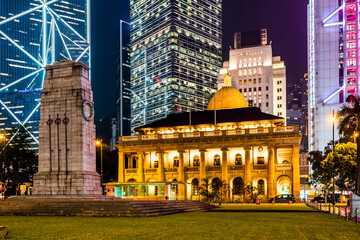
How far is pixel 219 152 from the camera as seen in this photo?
8231 cm

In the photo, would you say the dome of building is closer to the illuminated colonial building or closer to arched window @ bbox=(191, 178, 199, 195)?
the illuminated colonial building

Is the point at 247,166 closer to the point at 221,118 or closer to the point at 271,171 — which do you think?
the point at 271,171

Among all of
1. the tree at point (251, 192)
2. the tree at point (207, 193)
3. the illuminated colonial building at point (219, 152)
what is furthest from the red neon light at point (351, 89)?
the tree at point (207, 193)

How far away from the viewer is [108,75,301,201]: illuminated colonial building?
2896 inches

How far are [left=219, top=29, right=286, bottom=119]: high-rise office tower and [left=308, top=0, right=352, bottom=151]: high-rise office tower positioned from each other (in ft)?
116

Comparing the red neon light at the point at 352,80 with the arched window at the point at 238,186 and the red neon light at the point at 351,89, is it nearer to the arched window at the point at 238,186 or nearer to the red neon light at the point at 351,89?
the red neon light at the point at 351,89

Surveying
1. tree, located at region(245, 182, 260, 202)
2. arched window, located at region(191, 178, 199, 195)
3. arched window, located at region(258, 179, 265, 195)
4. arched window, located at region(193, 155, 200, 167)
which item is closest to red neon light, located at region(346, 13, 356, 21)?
arched window, located at region(258, 179, 265, 195)

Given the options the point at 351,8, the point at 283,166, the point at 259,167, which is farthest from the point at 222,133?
the point at 351,8

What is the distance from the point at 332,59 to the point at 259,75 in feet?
146

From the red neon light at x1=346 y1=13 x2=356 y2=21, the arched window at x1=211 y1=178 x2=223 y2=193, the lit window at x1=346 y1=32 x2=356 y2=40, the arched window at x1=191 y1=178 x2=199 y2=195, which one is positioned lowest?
the arched window at x1=191 y1=178 x2=199 y2=195

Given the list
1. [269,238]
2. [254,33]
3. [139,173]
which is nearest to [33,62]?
[254,33]

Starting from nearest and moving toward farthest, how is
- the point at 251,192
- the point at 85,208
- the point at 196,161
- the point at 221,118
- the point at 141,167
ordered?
the point at 85,208, the point at 251,192, the point at 141,167, the point at 196,161, the point at 221,118

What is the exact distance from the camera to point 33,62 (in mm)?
176000

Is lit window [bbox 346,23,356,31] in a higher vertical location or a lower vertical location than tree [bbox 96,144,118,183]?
higher
